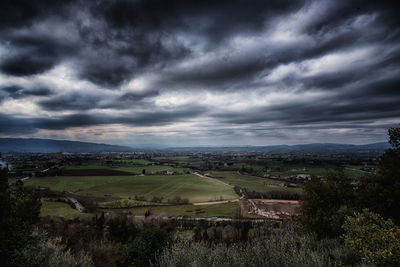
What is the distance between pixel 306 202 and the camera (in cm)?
2228

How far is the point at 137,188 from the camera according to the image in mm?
77688

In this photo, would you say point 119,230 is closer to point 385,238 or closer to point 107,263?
point 107,263

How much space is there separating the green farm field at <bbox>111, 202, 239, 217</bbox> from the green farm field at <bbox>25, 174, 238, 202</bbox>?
7.21 metres

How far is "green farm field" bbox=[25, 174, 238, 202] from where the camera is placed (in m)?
69.1

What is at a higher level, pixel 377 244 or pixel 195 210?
pixel 377 244

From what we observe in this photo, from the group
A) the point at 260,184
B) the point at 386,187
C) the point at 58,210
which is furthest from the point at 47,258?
the point at 260,184

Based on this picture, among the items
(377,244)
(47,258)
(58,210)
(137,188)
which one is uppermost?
(377,244)

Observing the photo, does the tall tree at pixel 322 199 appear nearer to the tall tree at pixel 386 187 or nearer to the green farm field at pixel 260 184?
the tall tree at pixel 386 187

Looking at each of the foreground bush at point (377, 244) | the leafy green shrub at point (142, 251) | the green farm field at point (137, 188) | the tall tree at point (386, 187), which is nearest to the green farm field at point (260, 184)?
the green farm field at point (137, 188)

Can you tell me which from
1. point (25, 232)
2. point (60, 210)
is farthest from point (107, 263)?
point (60, 210)

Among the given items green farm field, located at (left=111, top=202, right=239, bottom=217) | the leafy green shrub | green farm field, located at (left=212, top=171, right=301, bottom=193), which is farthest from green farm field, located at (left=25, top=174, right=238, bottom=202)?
the leafy green shrub

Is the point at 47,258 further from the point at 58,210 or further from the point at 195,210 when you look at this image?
the point at 58,210

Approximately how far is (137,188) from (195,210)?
31.2 meters

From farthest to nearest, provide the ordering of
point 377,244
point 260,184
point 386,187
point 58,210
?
1. point 260,184
2. point 58,210
3. point 386,187
4. point 377,244
